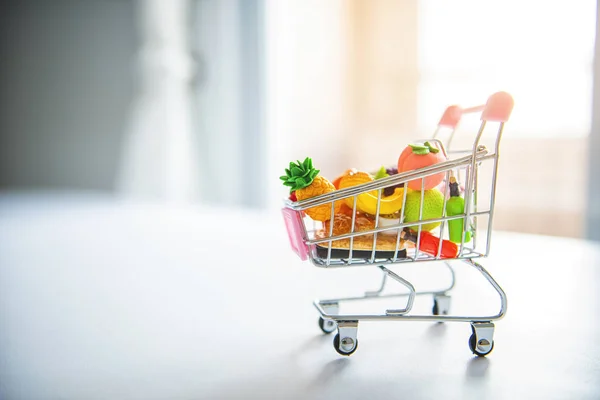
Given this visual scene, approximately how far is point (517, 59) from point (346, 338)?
6.16 ft

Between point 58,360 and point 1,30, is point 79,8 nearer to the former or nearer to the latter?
point 1,30

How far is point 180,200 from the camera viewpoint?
10.6ft

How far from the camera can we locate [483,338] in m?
0.83

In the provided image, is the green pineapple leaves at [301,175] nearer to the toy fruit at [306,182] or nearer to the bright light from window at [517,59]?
the toy fruit at [306,182]

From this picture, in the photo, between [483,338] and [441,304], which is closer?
[483,338]

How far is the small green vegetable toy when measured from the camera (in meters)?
Answer: 0.82

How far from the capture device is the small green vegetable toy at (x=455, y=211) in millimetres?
825

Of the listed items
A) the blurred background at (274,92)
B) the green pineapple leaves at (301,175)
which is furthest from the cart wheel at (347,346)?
the blurred background at (274,92)

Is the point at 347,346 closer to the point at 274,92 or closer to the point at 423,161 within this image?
the point at 423,161

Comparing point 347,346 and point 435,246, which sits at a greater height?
point 435,246

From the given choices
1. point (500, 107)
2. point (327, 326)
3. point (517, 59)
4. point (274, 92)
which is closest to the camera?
point (500, 107)

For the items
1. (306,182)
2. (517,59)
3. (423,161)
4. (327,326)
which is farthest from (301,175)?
(517,59)

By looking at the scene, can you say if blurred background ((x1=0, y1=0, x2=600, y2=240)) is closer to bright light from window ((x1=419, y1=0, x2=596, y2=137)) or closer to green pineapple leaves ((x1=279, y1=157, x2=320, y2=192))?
bright light from window ((x1=419, y1=0, x2=596, y2=137))

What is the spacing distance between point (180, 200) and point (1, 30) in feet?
5.78
